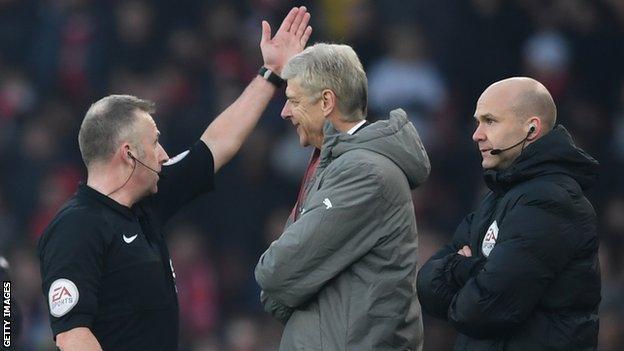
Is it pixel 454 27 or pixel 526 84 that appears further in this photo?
pixel 454 27

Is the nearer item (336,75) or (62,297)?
(62,297)

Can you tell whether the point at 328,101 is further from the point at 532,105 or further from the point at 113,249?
the point at 113,249

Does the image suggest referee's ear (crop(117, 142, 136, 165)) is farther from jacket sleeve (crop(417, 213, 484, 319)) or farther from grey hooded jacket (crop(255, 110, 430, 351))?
jacket sleeve (crop(417, 213, 484, 319))

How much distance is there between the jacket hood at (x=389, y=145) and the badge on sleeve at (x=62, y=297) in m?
0.84

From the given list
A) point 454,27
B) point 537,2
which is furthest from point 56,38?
point 537,2

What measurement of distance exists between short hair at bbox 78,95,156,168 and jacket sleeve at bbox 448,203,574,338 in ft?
4.02

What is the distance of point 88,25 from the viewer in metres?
8.77

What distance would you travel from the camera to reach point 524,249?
382 cm

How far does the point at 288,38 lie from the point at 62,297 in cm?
136

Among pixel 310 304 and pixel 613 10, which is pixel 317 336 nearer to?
pixel 310 304

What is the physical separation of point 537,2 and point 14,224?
3.62m

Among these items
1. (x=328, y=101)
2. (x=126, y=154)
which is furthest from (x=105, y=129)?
(x=328, y=101)

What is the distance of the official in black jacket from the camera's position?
12.5ft

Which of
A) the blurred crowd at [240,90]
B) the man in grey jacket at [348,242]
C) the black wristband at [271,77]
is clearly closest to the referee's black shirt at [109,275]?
the man in grey jacket at [348,242]
